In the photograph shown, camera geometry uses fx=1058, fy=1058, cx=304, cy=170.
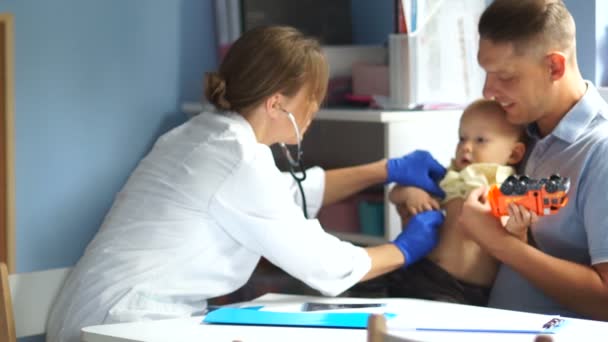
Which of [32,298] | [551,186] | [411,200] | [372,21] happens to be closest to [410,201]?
[411,200]

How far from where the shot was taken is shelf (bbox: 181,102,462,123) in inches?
109

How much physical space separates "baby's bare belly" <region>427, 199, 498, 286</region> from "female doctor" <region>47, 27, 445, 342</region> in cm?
17

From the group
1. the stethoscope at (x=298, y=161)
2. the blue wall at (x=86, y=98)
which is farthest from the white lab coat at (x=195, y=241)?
the blue wall at (x=86, y=98)

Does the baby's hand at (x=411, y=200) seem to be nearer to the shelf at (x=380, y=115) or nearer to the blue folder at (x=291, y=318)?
the shelf at (x=380, y=115)

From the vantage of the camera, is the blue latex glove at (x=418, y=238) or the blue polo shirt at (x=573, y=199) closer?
the blue polo shirt at (x=573, y=199)

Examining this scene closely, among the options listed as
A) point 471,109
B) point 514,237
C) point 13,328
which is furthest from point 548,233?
point 13,328

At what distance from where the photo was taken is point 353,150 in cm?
312

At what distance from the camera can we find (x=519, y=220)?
2.18m

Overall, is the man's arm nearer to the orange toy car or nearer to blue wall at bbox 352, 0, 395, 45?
the orange toy car

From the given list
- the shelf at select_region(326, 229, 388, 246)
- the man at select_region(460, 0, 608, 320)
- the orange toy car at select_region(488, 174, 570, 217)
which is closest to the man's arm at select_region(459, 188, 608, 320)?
the man at select_region(460, 0, 608, 320)

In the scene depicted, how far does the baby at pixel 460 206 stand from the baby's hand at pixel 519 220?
0.18 metres

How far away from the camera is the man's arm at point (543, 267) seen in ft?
7.08

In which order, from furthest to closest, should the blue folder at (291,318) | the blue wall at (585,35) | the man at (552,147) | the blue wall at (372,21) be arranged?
1. the blue wall at (372,21)
2. the blue wall at (585,35)
3. the man at (552,147)
4. the blue folder at (291,318)

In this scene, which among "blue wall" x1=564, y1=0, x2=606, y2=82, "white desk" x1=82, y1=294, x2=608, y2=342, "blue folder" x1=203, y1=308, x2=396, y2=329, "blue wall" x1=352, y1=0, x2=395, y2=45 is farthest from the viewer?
"blue wall" x1=352, y1=0, x2=395, y2=45
